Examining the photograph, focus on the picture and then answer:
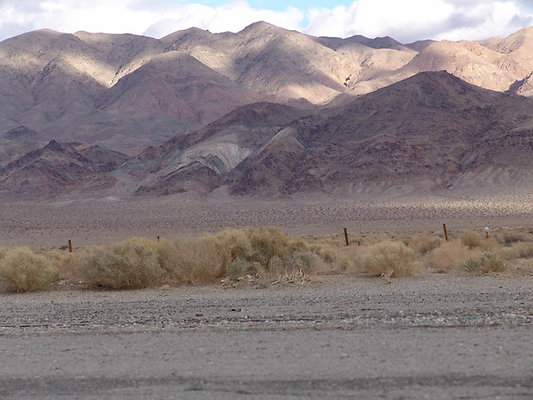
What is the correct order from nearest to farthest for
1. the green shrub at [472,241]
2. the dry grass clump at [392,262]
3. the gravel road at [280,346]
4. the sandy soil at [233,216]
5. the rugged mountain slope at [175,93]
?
1. the gravel road at [280,346]
2. the dry grass clump at [392,262]
3. the green shrub at [472,241]
4. the sandy soil at [233,216]
5. the rugged mountain slope at [175,93]

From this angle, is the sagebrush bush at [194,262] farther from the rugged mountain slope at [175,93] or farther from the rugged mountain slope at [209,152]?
the rugged mountain slope at [175,93]

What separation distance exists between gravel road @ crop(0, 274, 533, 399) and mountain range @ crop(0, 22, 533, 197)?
58056 millimetres

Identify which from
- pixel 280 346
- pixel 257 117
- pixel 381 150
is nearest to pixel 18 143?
pixel 257 117

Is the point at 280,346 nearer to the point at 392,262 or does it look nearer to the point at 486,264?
the point at 392,262

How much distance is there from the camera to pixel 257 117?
102 metres

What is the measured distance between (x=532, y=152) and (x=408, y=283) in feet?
197

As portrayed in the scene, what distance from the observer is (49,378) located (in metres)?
7.79

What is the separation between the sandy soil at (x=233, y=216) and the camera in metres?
44.5

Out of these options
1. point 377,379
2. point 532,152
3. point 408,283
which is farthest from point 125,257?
point 532,152

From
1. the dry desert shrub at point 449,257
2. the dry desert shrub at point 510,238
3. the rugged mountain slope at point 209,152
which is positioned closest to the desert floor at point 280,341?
the dry desert shrub at point 449,257

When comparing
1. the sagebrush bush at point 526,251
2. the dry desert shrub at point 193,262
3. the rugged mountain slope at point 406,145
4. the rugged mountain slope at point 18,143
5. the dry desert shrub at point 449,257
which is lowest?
the sagebrush bush at point 526,251

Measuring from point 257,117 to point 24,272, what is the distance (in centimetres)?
8625

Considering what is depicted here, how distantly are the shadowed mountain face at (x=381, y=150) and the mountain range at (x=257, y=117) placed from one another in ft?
0.71

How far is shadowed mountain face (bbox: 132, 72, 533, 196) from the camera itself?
71.2m
